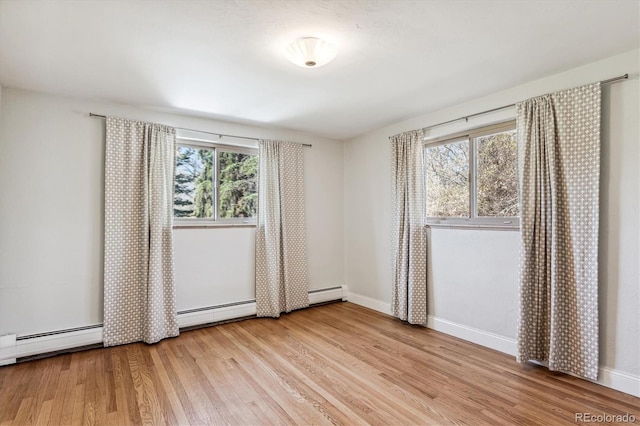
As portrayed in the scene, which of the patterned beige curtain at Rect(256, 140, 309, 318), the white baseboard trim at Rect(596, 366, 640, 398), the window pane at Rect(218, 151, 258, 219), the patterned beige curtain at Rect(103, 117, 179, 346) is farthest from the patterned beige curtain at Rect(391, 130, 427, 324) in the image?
the patterned beige curtain at Rect(103, 117, 179, 346)

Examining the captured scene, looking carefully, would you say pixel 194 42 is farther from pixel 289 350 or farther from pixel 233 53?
pixel 289 350

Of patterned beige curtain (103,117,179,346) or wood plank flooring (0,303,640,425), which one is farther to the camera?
patterned beige curtain (103,117,179,346)

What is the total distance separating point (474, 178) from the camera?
3.31 meters

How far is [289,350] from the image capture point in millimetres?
3010

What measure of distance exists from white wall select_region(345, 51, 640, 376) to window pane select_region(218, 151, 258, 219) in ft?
4.69

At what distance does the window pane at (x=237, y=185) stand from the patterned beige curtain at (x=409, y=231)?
176cm

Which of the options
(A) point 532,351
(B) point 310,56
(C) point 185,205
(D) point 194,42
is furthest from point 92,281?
(A) point 532,351

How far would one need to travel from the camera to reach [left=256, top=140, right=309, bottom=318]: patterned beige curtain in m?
4.02

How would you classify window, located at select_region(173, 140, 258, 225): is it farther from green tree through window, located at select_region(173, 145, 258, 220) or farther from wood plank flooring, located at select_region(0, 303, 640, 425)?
wood plank flooring, located at select_region(0, 303, 640, 425)

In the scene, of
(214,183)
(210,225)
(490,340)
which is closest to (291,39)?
(214,183)

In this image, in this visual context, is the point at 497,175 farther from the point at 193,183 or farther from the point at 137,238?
the point at 137,238

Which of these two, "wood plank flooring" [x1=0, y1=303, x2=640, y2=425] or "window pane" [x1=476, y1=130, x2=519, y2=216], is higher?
"window pane" [x1=476, y1=130, x2=519, y2=216]

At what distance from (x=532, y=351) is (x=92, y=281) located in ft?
13.0

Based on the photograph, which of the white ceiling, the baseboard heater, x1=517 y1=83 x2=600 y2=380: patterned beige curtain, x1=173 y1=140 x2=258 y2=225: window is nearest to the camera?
the white ceiling
